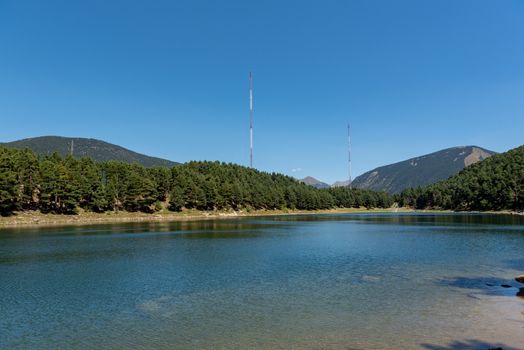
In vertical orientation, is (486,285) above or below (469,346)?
below

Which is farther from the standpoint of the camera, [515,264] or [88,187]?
[88,187]

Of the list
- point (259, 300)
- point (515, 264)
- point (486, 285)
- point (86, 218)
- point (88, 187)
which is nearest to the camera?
point (259, 300)

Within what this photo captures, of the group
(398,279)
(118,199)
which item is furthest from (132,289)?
(118,199)

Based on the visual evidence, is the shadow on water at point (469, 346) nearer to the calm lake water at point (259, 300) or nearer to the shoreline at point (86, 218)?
the calm lake water at point (259, 300)

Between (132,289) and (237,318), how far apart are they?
13.5 meters

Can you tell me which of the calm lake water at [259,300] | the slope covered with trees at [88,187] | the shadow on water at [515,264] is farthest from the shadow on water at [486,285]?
the slope covered with trees at [88,187]

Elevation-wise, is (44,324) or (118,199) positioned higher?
(118,199)

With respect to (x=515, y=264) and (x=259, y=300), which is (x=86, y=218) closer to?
(x=259, y=300)

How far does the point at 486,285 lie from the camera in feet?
117

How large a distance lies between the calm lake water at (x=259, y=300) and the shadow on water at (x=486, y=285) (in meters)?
0.10

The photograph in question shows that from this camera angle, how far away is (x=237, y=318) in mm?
26250

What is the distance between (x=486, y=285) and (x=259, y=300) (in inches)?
835

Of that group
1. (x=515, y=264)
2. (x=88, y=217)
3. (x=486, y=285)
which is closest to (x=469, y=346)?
(x=486, y=285)

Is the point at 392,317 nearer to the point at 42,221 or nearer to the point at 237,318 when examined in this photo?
Answer: the point at 237,318
